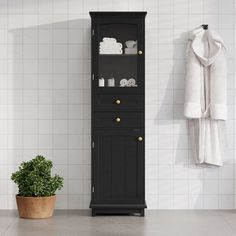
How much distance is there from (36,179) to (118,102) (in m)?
1.09

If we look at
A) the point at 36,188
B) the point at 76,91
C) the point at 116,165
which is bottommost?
the point at 36,188

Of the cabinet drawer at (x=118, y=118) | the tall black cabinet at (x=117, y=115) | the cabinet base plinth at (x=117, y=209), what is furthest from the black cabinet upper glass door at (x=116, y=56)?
the cabinet base plinth at (x=117, y=209)

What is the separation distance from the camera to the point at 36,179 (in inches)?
231

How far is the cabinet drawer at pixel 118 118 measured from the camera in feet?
19.9

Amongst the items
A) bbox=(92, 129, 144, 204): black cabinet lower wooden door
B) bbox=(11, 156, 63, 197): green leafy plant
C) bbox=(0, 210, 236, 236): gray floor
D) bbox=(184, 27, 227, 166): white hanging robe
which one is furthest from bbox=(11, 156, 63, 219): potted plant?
bbox=(184, 27, 227, 166): white hanging robe

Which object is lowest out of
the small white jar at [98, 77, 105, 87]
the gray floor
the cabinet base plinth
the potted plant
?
the gray floor

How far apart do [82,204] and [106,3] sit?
83.5 inches

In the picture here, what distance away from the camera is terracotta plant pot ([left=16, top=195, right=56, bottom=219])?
5.89 meters

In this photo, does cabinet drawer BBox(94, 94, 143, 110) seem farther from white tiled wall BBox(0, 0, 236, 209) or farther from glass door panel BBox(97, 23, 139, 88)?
white tiled wall BBox(0, 0, 236, 209)

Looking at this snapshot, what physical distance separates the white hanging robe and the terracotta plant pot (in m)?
1.62

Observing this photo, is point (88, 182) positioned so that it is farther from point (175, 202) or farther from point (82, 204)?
point (175, 202)

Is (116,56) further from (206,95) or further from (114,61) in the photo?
(206,95)

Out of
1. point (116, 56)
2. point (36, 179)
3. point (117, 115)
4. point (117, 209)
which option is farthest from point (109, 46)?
point (117, 209)

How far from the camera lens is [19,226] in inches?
219
